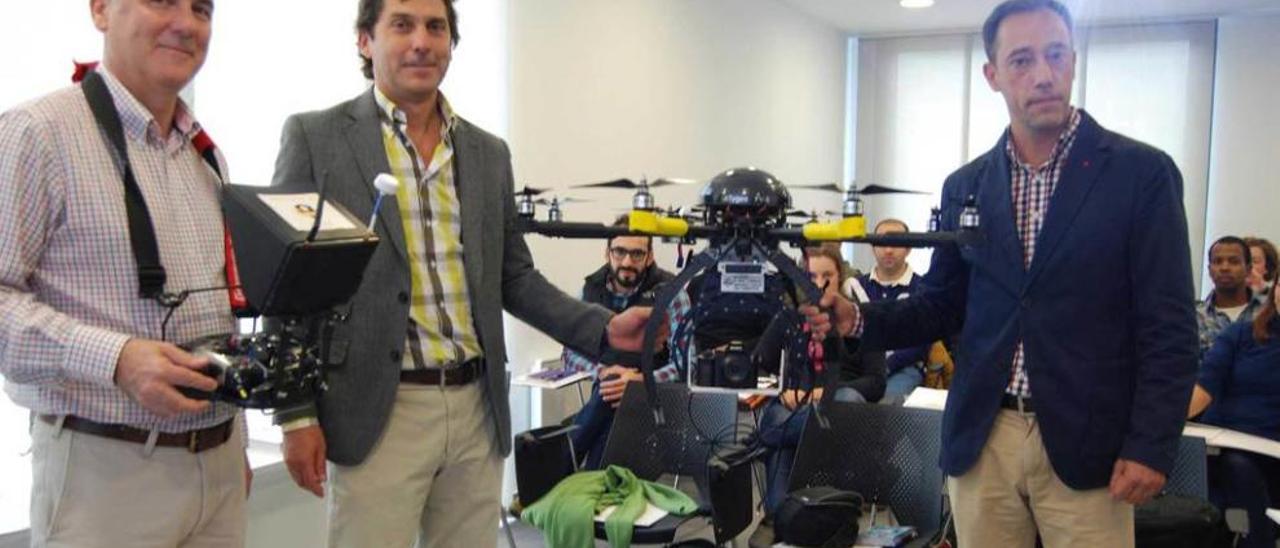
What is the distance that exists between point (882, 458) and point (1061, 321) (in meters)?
1.59

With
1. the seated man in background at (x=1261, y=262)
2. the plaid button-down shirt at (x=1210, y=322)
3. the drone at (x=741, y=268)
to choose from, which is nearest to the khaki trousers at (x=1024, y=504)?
the drone at (x=741, y=268)

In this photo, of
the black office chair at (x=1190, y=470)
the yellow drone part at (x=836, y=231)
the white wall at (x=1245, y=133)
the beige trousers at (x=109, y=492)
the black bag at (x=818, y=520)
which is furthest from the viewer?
the white wall at (x=1245, y=133)

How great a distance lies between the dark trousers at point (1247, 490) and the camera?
11.9 feet

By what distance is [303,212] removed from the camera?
Result: 1.37 meters

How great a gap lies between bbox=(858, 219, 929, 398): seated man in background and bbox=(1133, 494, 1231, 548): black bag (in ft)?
4.70

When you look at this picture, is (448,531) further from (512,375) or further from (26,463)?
(512,375)

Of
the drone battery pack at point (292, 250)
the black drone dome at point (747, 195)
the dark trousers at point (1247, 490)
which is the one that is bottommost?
the dark trousers at point (1247, 490)

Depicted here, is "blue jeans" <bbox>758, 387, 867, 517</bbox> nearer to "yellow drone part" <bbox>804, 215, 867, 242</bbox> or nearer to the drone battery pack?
"yellow drone part" <bbox>804, 215, 867, 242</bbox>

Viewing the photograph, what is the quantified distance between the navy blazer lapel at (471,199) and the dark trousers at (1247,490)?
299 centimetres

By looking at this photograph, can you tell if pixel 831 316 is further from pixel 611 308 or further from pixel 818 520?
pixel 611 308

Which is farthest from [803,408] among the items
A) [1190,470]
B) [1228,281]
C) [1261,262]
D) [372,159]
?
[1261,262]

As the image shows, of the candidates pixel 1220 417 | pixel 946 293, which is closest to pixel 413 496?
pixel 946 293

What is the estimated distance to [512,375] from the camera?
186 inches

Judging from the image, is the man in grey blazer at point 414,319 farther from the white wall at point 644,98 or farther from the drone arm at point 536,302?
the white wall at point 644,98
